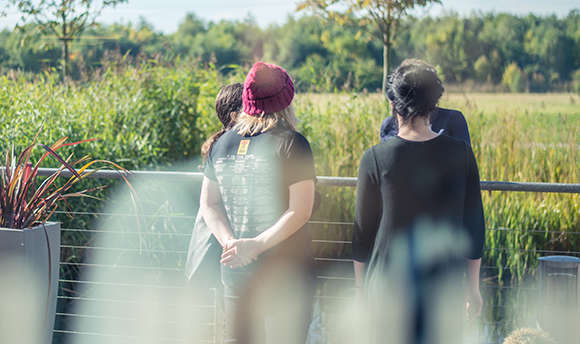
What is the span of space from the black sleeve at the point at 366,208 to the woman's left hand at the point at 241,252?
0.32 metres

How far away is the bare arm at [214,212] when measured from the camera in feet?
7.09

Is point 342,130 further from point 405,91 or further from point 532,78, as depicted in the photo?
point 532,78

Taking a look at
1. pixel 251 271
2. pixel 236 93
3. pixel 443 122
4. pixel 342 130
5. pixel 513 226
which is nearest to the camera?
pixel 251 271

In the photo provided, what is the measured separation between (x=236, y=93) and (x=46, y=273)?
113cm

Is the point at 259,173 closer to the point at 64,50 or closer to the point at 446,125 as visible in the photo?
the point at 446,125

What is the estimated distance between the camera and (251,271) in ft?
6.87

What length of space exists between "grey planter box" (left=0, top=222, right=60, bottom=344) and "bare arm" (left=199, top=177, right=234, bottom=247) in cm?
80

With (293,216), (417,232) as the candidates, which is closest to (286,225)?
(293,216)

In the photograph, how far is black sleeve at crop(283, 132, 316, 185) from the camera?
2.01 meters

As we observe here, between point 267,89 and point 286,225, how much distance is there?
45cm

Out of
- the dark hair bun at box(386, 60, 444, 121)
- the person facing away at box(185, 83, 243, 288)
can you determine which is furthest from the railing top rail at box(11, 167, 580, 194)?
the dark hair bun at box(386, 60, 444, 121)

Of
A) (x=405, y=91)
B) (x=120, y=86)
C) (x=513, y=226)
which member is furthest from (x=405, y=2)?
(x=405, y=91)

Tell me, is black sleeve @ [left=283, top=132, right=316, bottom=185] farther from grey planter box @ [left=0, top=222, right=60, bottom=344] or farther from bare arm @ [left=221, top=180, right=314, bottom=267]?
grey planter box @ [left=0, top=222, right=60, bottom=344]

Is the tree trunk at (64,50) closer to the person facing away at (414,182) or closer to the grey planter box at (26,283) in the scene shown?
the grey planter box at (26,283)
